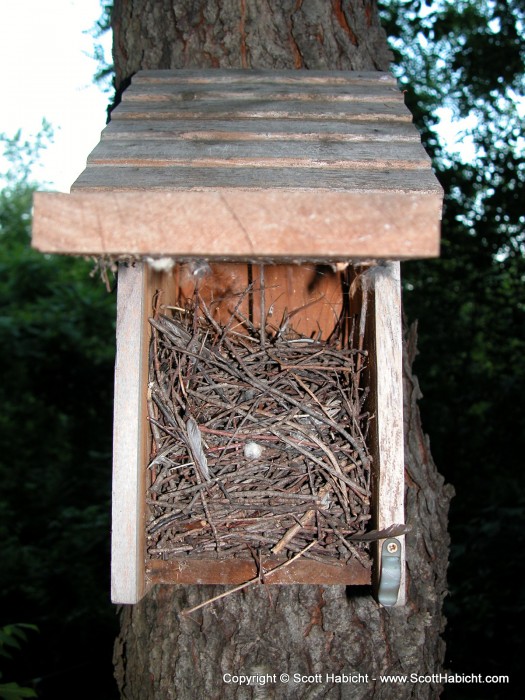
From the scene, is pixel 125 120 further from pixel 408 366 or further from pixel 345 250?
pixel 408 366

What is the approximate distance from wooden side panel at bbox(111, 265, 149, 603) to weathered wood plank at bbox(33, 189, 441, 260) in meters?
0.32

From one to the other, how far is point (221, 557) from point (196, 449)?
22 centimetres

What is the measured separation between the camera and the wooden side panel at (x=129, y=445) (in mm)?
1296

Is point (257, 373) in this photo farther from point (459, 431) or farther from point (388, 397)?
point (459, 431)

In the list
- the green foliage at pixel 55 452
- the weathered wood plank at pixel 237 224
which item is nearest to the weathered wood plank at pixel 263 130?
the weathered wood plank at pixel 237 224

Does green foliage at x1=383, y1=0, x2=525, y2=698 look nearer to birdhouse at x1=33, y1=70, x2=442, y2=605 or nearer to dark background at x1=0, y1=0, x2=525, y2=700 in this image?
dark background at x1=0, y1=0, x2=525, y2=700

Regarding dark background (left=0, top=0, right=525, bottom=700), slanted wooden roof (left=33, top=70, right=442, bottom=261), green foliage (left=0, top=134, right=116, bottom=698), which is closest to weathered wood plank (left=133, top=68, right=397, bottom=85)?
slanted wooden roof (left=33, top=70, right=442, bottom=261)

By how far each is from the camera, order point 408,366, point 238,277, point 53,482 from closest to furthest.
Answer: point 238,277 → point 408,366 → point 53,482

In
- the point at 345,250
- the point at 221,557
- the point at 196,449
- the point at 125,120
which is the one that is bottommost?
the point at 221,557

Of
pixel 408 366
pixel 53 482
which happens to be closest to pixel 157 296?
pixel 408 366

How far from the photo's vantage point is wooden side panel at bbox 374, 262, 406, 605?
1.36 meters

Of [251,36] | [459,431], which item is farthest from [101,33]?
[459,431]

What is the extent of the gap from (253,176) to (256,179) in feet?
0.06

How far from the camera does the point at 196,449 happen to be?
1432 millimetres
